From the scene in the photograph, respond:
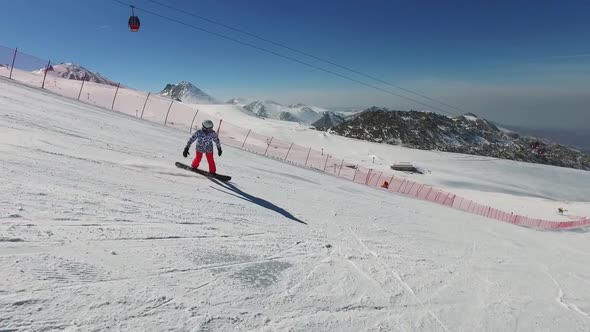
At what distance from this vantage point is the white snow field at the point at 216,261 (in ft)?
14.3

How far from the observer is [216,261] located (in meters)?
6.13

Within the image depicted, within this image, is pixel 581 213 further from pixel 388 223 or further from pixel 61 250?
pixel 61 250

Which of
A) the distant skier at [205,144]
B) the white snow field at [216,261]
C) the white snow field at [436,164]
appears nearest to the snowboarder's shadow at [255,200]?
the white snow field at [216,261]

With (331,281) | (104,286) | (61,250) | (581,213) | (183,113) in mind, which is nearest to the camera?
(104,286)

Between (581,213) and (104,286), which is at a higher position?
(581,213)

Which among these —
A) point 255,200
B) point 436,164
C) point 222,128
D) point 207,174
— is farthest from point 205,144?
point 436,164

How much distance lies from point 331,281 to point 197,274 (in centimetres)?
223

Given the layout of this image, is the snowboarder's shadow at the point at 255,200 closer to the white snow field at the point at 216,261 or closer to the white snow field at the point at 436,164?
the white snow field at the point at 216,261

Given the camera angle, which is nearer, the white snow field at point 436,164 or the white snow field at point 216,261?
the white snow field at point 216,261

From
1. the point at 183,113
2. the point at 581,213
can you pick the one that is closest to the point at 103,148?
the point at 183,113

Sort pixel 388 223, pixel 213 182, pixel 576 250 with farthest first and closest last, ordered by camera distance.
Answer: pixel 576 250
pixel 388 223
pixel 213 182

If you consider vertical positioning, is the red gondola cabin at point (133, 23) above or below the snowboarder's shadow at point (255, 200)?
above

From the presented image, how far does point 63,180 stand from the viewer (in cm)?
804

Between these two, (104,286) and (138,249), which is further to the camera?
(138,249)
